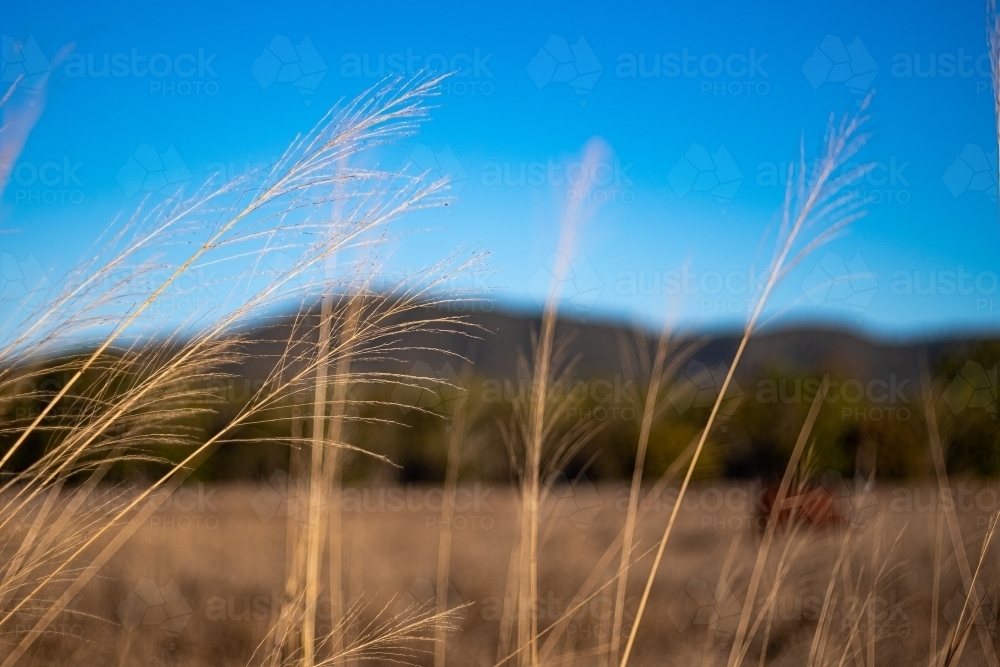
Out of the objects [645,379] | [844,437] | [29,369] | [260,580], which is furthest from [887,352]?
[29,369]

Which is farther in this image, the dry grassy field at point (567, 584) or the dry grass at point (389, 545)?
the dry grassy field at point (567, 584)

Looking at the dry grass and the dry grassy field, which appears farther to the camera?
the dry grassy field

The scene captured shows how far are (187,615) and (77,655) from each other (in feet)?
6.02

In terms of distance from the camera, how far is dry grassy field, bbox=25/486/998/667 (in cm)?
276

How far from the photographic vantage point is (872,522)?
2545 mm

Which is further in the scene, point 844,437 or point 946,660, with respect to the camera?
point 844,437

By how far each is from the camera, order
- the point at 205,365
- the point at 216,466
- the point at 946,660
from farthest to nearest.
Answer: the point at 216,466 < the point at 946,660 < the point at 205,365

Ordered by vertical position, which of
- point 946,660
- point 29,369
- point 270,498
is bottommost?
point 270,498

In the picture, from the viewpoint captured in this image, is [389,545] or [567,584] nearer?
[567,584]

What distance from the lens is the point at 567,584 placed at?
6.77m

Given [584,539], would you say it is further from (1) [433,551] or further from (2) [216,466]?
(2) [216,466]

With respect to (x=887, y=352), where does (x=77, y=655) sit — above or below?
below

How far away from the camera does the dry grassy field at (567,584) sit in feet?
9.05

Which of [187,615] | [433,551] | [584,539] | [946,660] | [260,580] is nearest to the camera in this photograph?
[946,660]
